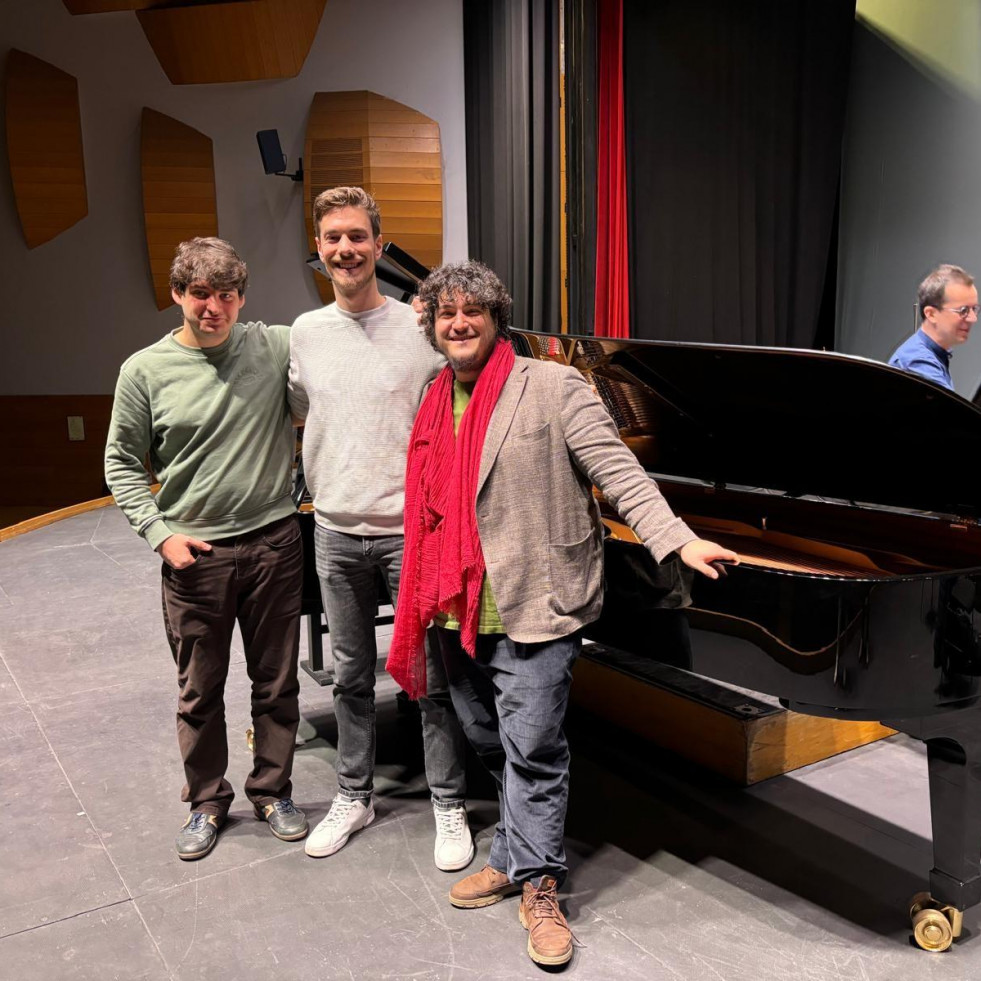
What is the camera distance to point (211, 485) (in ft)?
7.47

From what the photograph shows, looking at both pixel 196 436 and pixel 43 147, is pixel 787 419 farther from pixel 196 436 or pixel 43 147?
pixel 43 147

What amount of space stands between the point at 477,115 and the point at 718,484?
5345mm

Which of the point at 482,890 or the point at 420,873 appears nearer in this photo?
the point at 482,890

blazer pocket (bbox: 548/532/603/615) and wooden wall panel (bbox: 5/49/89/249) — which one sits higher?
wooden wall panel (bbox: 5/49/89/249)

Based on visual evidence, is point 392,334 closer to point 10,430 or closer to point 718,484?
point 718,484

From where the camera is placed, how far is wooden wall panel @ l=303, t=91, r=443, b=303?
7.16m

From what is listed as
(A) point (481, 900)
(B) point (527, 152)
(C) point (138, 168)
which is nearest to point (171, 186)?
(C) point (138, 168)

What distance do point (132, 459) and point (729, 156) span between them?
5.63m

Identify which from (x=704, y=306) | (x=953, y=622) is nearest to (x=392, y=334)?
(x=953, y=622)

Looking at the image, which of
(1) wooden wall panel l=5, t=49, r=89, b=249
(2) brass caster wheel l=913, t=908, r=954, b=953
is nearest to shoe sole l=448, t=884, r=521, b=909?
(2) brass caster wheel l=913, t=908, r=954, b=953

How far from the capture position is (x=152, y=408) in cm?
226

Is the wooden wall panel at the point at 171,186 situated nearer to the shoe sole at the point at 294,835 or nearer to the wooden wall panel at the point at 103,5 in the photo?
the wooden wall panel at the point at 103,5

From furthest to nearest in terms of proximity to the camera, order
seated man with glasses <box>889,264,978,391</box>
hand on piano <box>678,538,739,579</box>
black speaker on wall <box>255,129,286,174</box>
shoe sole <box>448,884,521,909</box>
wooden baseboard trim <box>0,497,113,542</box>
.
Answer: black speaker on wall <box>255,129,286,174</box> < wooden baseboard trim <box>0,497,113,542</box> < seated man with glasses <box>889,264,978,391</box> < shoe sole <box>448,884,521,909</box> < hand on piano <box>678,538,739,579</box>

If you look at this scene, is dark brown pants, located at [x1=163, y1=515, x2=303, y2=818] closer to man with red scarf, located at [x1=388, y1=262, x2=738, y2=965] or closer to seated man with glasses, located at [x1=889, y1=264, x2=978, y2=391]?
man with red scarf, located at [x1=388, y1=262, x2=738, y2=965]
